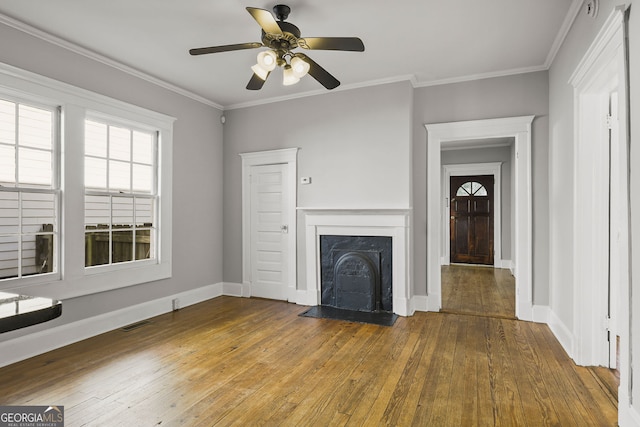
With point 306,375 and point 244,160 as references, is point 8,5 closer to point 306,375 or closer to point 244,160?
point 244,160

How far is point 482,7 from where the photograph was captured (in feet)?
9.16

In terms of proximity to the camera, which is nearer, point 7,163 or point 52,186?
point 7,163

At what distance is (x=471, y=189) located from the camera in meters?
8.15

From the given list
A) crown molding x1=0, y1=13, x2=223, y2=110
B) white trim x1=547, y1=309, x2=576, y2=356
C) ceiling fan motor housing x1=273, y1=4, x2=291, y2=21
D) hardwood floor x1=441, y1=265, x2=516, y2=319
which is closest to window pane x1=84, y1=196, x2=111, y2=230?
crown molding x1=0, y1=13, x2=223, y2=110

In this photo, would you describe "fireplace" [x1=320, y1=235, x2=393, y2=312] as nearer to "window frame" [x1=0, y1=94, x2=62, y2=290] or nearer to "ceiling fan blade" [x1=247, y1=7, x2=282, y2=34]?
"ceiling fan blade" [x1=247, y1=7, x2=282, y2=34]

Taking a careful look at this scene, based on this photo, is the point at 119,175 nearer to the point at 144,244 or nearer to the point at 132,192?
the point at 132,192

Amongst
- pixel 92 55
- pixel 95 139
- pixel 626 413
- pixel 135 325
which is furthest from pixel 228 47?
pixel 626 413

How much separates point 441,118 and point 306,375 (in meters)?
3.25

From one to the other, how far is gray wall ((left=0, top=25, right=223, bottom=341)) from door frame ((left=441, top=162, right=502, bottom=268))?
208 inches

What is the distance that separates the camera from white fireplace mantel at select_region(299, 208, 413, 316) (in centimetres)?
413

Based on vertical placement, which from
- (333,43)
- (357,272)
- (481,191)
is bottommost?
(357,272)

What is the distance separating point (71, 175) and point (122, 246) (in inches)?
36.1

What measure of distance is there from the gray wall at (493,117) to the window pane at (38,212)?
376 cm

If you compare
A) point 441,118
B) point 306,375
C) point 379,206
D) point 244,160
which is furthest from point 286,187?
point 306,375
